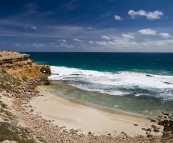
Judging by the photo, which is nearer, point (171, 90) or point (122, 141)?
point (122, 141)

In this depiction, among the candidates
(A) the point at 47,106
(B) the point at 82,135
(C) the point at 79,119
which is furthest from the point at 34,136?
(A) the point at 47,106

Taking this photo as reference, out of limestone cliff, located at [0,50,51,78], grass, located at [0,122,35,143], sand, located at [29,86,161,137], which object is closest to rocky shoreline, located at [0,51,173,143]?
grass, located at [0,122,35,143]

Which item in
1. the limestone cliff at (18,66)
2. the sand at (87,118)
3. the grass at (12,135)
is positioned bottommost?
the sand at (87,118)

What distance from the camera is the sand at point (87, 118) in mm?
16406

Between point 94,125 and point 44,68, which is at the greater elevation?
point 44,68

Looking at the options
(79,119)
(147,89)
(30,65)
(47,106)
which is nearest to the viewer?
(79,119)

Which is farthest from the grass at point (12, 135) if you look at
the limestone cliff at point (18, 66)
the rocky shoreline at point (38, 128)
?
the limestone cliff at point (18, 66)

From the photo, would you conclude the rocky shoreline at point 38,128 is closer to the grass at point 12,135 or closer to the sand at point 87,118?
the grass at point 12,135

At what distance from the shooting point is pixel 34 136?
13.1m

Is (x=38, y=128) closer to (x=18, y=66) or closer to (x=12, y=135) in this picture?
(x=12, y=135)

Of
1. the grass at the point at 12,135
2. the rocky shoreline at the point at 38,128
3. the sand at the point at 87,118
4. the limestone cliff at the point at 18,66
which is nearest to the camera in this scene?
the grass at the point at 12,135

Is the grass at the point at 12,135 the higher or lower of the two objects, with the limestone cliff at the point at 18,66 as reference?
lower

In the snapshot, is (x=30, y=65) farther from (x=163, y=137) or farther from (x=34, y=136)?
(x=163, y=137)

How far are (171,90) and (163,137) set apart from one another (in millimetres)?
19076
